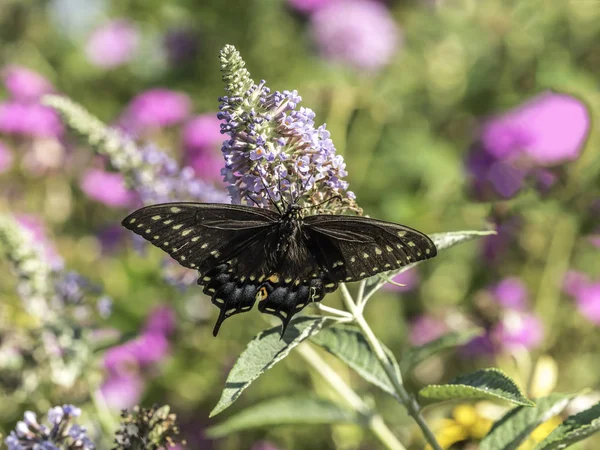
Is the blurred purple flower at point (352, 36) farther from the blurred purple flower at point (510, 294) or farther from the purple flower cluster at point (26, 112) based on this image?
the blurred purple flower at point (510, 294)

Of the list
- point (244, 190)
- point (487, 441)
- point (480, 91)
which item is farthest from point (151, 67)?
point (487, 441)

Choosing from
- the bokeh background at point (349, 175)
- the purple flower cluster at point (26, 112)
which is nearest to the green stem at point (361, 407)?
the bokeh background at point (349, 175)

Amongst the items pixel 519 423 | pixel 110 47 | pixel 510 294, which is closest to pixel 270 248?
pixel 519 423

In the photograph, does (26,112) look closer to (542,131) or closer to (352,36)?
(352,36)

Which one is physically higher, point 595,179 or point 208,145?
point 208,145

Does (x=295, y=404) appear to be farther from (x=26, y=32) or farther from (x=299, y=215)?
(x=26, y=32)

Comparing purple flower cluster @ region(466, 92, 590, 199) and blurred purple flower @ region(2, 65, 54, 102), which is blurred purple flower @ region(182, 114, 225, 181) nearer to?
blurred purple flower @ region(2, 65, 54, 102)
